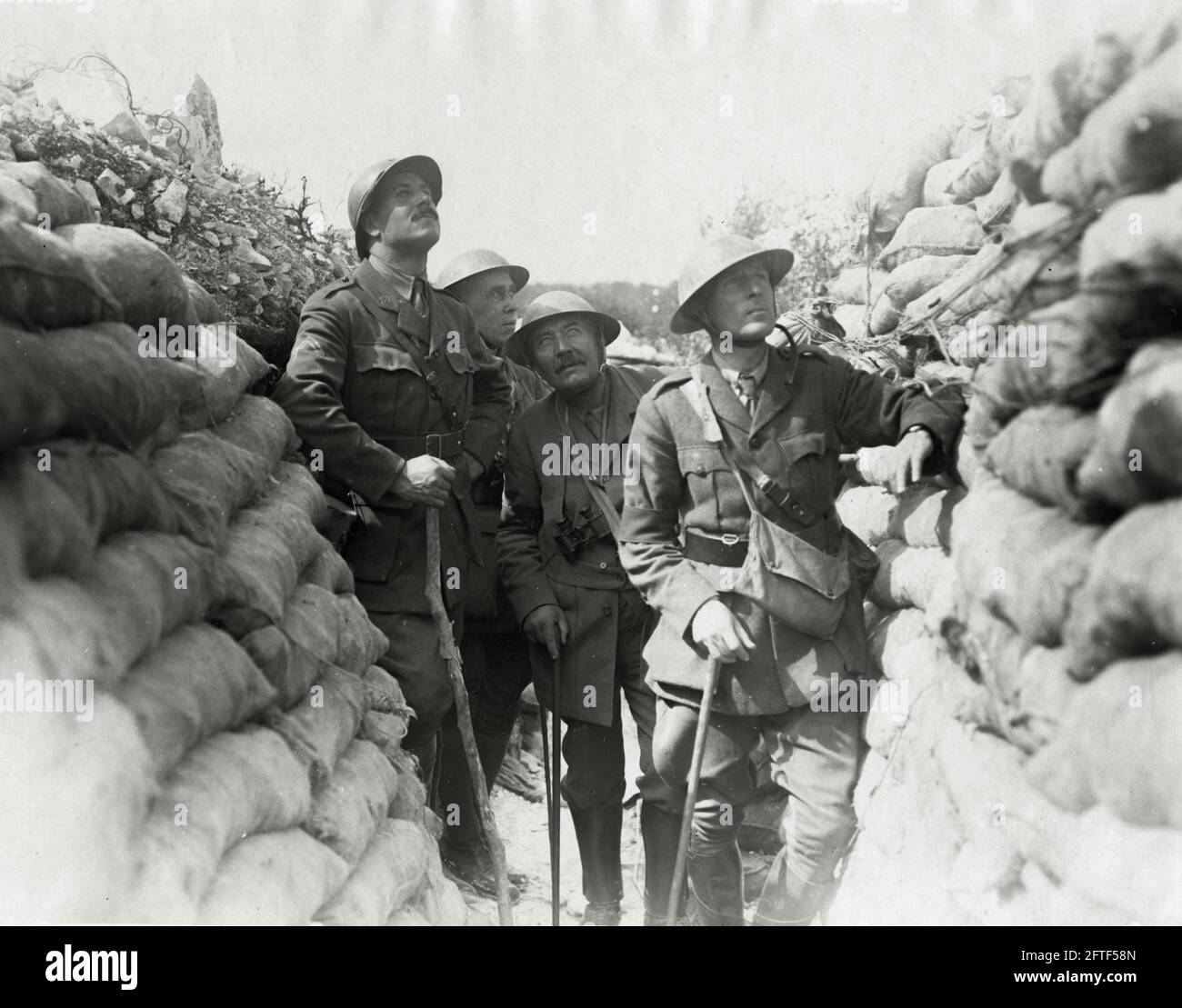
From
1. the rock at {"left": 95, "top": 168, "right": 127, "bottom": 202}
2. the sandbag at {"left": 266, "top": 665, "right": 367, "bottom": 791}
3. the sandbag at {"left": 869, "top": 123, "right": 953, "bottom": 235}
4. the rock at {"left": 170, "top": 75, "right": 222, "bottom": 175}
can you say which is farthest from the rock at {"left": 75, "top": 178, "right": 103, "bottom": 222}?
the sandbag at {"left": 869, "top": 123, "right": 953, "bottom": 235}

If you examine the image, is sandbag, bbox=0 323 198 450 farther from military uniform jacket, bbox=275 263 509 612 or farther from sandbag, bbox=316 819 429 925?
military uniform jacket, bbox=275 263 509 612

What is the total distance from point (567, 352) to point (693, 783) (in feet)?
5.73

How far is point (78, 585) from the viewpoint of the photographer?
2021mm

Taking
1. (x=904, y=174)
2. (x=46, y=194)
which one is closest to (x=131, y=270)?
(x=46, y=194)

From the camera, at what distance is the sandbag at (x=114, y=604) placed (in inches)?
76.2

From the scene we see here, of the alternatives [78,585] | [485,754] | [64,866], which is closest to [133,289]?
[78,585]

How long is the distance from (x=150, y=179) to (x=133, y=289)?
204 cm

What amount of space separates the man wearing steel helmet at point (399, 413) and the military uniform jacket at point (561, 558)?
7.1 inches

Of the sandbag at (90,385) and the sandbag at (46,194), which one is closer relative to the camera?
the sandbag at (90,385)

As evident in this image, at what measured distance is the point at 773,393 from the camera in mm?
3643

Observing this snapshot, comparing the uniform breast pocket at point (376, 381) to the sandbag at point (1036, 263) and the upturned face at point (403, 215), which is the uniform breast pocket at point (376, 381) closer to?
the upturned face at point (403, 215)

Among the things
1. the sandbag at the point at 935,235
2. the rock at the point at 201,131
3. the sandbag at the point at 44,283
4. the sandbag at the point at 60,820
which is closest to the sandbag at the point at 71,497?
the sandbag at the point at 60,820

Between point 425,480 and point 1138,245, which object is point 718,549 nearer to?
point 425,480

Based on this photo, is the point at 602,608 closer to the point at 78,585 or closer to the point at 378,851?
the point at 378,851
